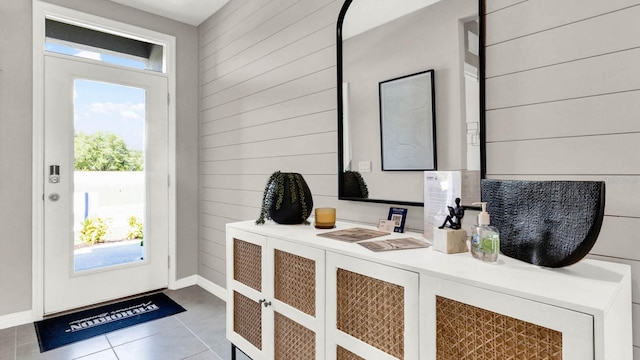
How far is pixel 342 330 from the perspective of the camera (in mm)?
1207

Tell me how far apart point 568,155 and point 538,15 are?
1.62 feet

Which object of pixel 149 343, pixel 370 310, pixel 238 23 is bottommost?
pixel 149 343

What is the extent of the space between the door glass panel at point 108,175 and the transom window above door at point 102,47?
0.23 m

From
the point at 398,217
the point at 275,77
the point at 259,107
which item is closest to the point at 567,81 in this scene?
the point at 398,217

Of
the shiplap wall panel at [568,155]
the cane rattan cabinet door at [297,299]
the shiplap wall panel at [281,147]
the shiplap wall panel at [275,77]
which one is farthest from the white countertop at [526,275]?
the shiplap wall panel at [275,77]

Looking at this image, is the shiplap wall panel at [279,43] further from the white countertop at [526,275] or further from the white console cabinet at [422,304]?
the white countertop at [526,275]

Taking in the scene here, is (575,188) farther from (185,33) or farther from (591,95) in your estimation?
(185,33)

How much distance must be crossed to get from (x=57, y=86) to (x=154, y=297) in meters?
1.86

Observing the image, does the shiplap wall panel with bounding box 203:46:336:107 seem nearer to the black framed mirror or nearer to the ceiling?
the black framed mirror

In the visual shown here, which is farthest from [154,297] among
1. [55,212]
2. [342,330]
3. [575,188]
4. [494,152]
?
[575,188]

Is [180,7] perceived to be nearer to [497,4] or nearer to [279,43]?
[279,43]

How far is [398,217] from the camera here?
1.55 m

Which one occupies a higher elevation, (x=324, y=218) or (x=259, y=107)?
(x=259, y=107)

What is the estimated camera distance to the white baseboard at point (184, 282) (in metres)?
3.21
